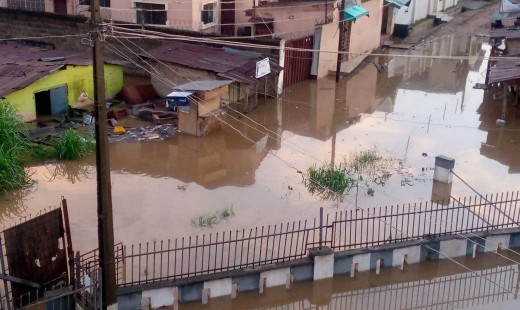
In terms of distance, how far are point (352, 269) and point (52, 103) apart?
12719mm

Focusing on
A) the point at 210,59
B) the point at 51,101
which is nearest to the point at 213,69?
the point at 210,59

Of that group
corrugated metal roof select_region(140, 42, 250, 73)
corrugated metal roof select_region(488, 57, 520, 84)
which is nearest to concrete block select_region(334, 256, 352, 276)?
corrugated metal roof select_region(140, 42, 250, 73)

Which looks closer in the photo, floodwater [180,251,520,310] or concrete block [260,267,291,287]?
concrete block [260,267,291,287]

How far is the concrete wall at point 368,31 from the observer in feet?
98.9

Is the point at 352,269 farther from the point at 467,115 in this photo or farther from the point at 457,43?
the point at 457,43

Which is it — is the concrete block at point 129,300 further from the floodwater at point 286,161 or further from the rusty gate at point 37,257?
the floodwater at point 286,161

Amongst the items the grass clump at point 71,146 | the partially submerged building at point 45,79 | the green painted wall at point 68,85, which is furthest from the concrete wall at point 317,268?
the green painted wall at point 68,85

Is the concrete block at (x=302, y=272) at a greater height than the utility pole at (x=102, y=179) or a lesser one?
lesser

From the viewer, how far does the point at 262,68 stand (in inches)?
883

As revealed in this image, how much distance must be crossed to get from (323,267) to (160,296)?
3.06 meters

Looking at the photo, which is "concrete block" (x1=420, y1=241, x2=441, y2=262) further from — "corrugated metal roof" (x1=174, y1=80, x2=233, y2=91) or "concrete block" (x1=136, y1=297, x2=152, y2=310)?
"corrugated metal roof" (x1=174, y1=80, x2=233, y2=91)

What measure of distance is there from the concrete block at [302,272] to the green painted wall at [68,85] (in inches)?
446

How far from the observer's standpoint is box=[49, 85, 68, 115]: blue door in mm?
21266

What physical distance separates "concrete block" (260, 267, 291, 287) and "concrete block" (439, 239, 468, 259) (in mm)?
3258
